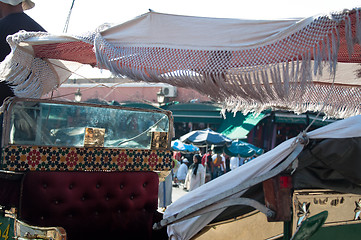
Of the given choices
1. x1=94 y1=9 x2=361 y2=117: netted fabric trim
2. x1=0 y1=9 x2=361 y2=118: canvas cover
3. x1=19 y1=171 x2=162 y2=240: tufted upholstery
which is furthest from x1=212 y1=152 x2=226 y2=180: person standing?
x1=94 y1=9 x2=361 y2=117: netted fabric trim

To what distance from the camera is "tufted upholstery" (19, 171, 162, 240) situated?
328cm

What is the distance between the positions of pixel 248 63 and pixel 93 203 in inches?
85.1

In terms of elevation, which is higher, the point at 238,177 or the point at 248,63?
the point at 248,63

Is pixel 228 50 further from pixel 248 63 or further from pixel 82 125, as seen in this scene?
pixel 82 125

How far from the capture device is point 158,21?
231 centimetres

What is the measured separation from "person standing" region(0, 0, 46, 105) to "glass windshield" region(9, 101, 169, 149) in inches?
20.2

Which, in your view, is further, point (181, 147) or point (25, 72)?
point (181, 147)

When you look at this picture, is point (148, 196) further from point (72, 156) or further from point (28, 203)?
point (28, 203)

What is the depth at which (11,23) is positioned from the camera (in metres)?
3.82

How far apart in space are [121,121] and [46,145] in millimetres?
782

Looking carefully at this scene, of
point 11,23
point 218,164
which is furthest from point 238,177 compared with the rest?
point 218,164

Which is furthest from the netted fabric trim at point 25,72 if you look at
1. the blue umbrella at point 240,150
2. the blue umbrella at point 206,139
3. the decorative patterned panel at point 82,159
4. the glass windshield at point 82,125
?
the blue umbrella at point 240,150

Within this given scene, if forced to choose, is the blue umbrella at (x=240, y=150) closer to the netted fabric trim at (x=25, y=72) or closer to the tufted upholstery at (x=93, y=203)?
the tufted upholstery at (x=93, y=203)

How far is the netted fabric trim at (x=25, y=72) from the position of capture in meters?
2.88
